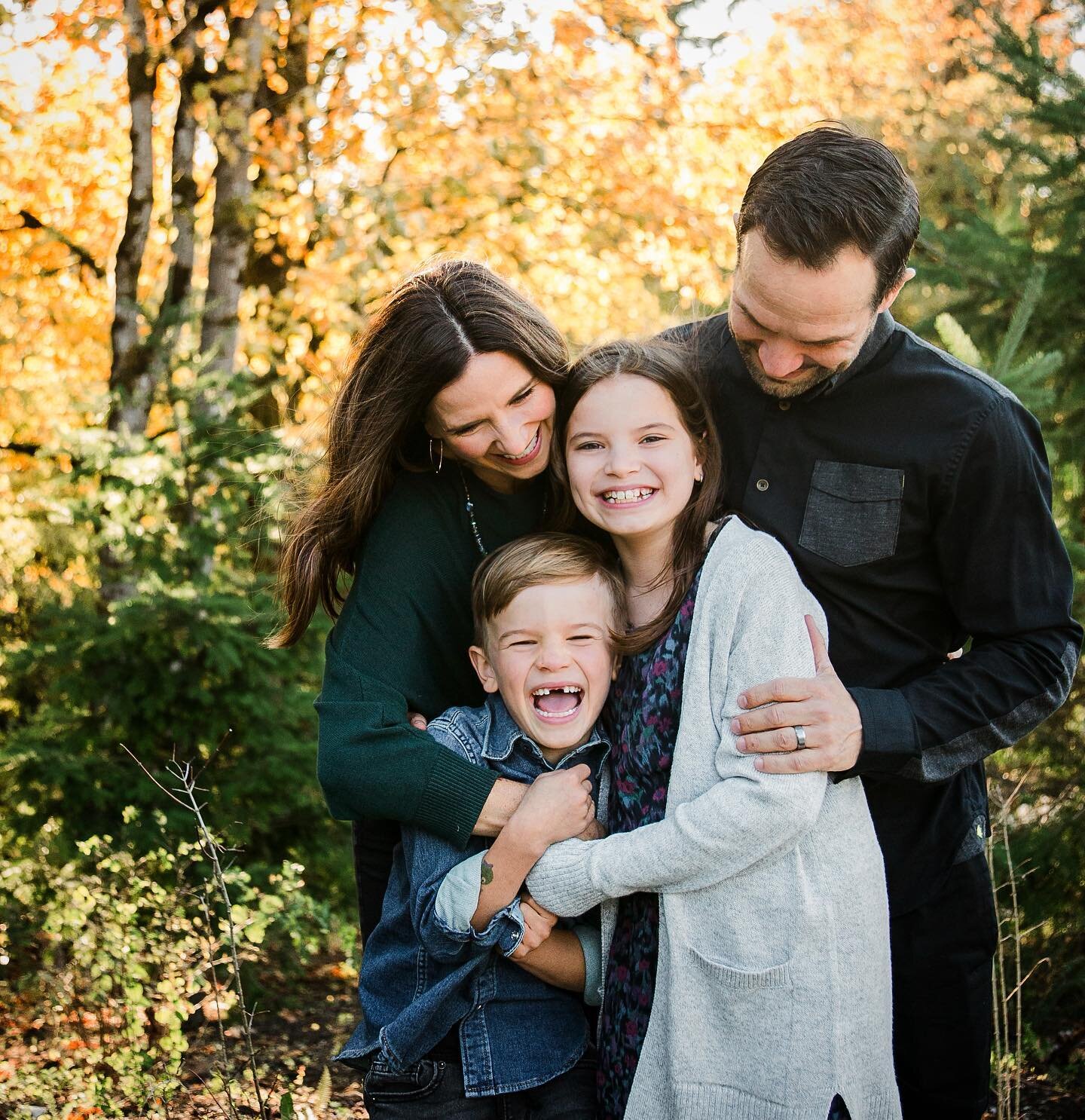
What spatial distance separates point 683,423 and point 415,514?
0.68m

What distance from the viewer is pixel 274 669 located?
15.1 ft

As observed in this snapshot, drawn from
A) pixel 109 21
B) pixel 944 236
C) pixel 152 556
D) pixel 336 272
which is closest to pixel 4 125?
pixel 109 21

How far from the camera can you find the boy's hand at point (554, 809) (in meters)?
2.17

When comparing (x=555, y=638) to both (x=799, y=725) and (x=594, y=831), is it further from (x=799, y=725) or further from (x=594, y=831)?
(x=799, y=725)

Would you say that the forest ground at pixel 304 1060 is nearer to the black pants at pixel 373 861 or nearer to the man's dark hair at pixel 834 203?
the black pants at pixel 373 861

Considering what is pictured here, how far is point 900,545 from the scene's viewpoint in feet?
7.63

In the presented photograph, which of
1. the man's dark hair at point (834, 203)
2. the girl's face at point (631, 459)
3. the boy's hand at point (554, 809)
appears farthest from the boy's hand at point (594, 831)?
the man's dark hair at point (834, 203)

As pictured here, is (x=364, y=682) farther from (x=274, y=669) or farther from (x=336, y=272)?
(x=336, y=272)

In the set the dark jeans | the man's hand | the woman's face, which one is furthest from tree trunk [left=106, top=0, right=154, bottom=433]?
the man's hand

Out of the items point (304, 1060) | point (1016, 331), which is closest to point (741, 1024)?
point (1016, 331)

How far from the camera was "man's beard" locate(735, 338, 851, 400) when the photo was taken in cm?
230

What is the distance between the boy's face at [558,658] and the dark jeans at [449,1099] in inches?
25.5

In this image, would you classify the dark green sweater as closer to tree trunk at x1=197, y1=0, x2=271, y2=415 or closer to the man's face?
the man's face

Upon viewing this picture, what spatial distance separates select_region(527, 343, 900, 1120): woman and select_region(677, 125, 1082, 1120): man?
11 cm
